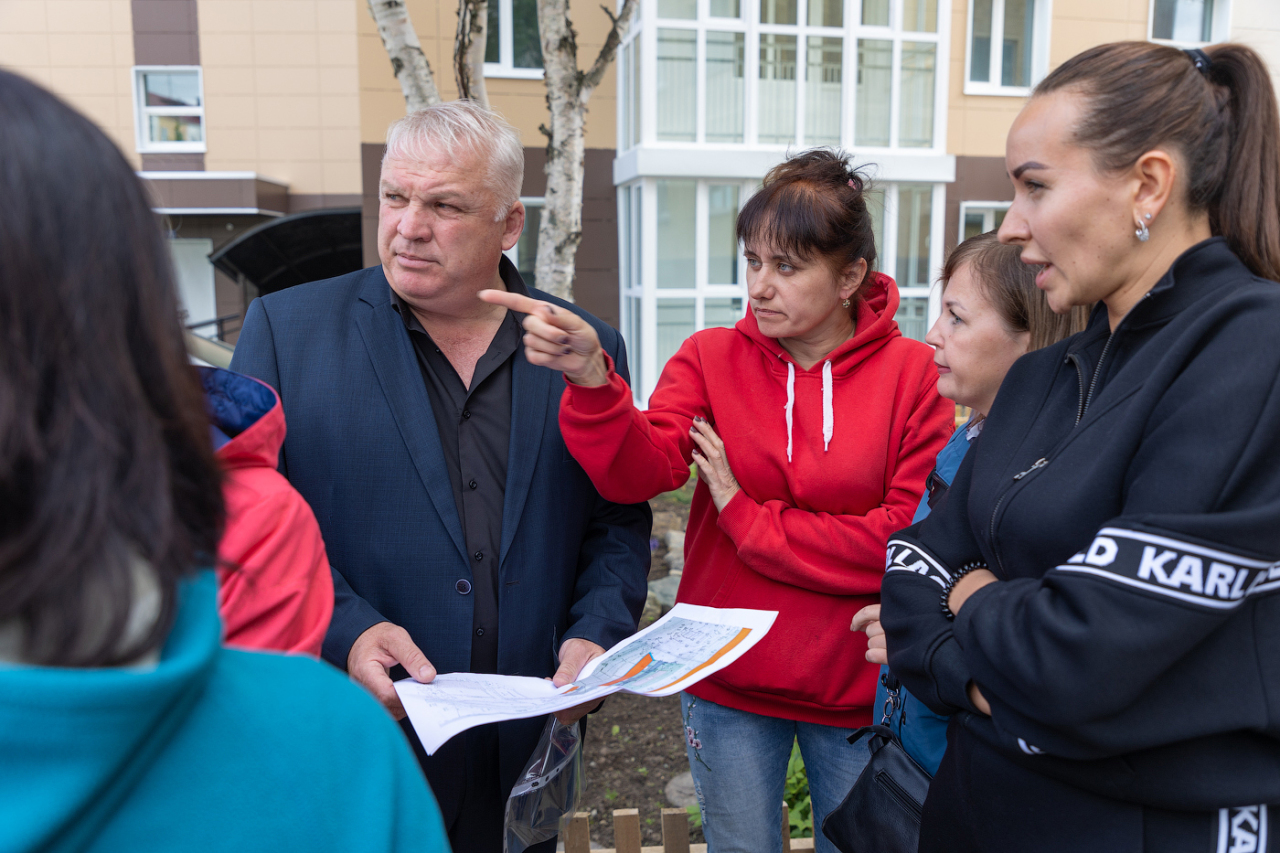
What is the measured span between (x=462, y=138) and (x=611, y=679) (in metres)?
1.32

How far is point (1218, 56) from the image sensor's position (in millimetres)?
1312

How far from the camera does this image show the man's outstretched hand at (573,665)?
192 cm

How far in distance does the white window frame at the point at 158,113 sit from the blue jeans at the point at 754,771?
1533 centimetres

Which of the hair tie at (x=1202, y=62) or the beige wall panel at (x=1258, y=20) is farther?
the beige wall panel at (x=1258, y=20)

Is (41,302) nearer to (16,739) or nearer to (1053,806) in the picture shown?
(16,739)

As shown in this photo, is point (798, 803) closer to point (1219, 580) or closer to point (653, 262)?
point (1219, 580)

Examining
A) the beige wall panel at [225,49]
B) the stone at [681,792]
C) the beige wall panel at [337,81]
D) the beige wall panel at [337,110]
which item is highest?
the beige wall panel at [225,49]

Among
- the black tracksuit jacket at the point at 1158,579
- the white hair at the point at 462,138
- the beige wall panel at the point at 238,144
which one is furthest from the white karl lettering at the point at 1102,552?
the beige wall panel at the point at 238,144

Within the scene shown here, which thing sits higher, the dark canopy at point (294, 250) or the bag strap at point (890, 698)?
the dark canopy at point (294, 250)

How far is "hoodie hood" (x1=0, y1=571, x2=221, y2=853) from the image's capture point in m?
0.61

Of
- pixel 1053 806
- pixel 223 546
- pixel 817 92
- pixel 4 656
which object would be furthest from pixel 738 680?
pixel 817 92

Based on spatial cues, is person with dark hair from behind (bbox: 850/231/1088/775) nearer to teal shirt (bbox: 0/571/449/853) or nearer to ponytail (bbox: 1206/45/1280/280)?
ponytail (bbox: 1206/45/1280/280)

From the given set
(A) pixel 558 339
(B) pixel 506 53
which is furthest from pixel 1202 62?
(B) pixel 506 53

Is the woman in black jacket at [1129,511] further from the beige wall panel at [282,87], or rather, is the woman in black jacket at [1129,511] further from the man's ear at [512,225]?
the beige wall panel at [282,87]
